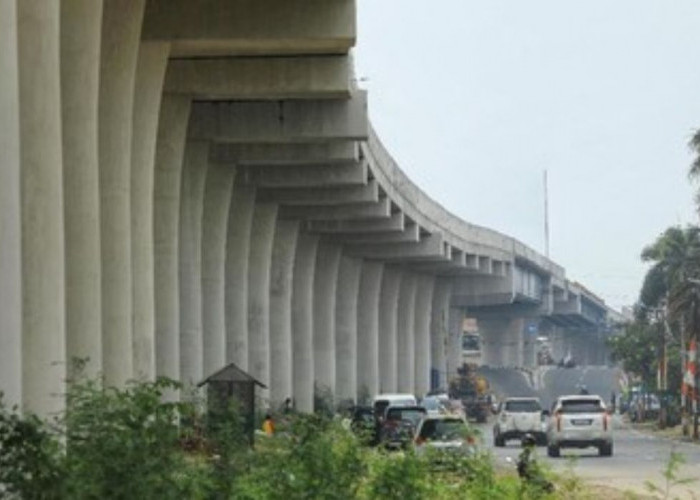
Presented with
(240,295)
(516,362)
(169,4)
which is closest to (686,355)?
(240,295)

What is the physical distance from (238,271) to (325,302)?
26.2 metres

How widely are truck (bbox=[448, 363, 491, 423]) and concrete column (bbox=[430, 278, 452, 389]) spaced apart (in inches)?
79.9

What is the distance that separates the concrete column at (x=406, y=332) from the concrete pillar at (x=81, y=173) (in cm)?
8620

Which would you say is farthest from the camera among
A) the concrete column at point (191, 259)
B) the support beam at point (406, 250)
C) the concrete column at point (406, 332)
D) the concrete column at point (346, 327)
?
the concrete column at point (406, 332)

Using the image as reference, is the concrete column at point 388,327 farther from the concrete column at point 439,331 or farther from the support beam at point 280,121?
the support beam at point 280,121

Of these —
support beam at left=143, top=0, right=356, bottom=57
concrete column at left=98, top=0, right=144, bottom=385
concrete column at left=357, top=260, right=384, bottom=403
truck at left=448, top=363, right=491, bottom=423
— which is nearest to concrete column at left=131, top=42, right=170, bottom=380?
support beam at left=143, top=0, right=356, bottom=57

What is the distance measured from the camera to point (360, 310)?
4638 inches

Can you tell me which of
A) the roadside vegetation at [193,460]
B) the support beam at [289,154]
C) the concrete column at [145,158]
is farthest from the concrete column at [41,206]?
the support beam at [289,154]

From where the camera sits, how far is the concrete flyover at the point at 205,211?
109ft

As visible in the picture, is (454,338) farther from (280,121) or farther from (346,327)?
(280,121)

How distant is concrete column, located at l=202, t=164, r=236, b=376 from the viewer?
72.1 meters

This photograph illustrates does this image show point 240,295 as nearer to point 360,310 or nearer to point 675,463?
point 360,310

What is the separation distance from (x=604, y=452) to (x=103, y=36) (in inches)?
1015

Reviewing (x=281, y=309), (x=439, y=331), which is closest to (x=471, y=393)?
(x=439, y=331)
